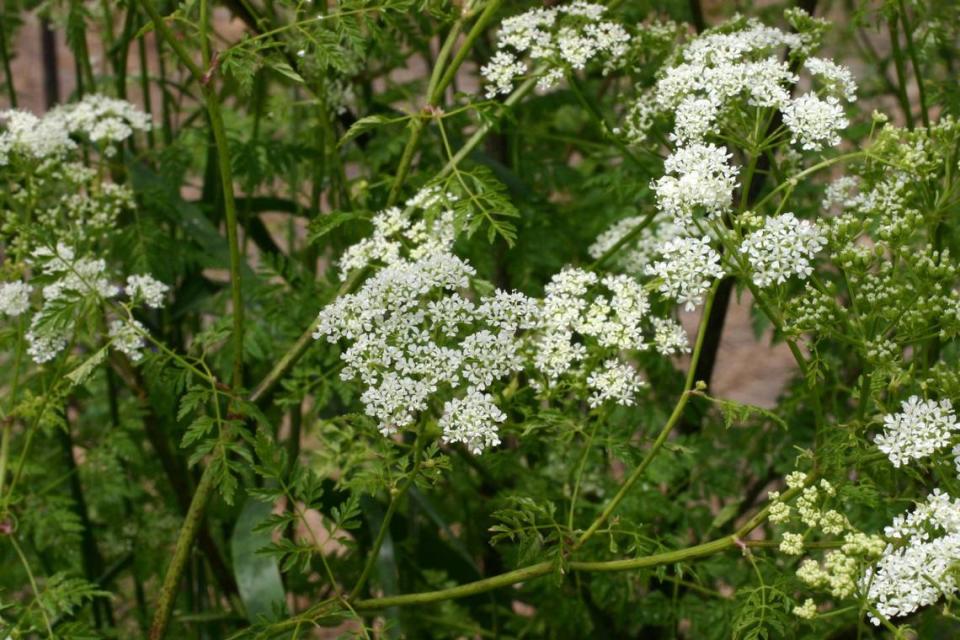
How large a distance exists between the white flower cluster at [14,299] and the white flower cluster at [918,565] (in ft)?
6.12

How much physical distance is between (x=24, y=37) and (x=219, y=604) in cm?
722

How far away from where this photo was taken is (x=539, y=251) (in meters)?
3.58

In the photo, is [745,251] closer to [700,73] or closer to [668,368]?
[700,73]

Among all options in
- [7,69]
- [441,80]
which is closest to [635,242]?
[441,80]

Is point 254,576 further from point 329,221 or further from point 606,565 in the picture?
point 606,565

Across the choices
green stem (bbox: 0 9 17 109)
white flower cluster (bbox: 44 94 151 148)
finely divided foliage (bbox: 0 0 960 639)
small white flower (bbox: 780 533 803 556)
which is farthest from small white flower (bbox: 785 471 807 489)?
green stem (bbox: 0 9 17 109)

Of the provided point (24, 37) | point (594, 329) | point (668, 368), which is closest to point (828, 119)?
point (594, 329)

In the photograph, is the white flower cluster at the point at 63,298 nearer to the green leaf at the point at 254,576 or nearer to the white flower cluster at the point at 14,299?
the white flower cluster at the point at 14,299

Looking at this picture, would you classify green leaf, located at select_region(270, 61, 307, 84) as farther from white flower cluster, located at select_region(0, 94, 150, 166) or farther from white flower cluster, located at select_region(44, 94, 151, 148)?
white flower cluster, located at select_region(44, 94, 151, 148)

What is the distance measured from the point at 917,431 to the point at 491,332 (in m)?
0.79

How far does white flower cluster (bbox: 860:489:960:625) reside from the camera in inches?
75.2

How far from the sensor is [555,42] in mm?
2830

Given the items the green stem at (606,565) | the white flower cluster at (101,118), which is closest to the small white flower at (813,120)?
the green stem at (606,565)

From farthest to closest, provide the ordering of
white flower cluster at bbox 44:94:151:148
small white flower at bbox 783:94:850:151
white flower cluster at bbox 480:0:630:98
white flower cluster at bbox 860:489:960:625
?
1. white flower cluster at bbox 44:94:151:148
2. white flower cluster at bbox 480:0:630:98
3. small white flower at bbox 783:94:850:151
4. white flower cluster at bbox 860:489:960:625
